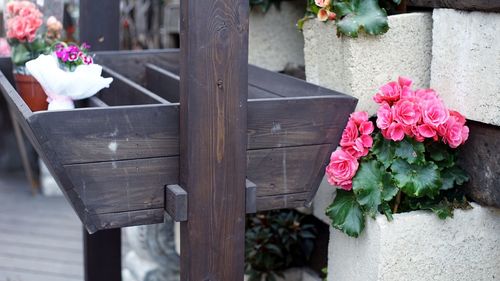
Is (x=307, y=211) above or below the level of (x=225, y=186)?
below

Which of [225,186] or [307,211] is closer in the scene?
[225,186]

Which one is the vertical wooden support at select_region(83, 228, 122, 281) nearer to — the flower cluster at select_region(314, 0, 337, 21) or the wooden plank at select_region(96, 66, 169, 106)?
the wooden plank at select_region(96, 66, 169, 106)

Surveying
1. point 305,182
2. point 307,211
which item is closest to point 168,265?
point 307,211

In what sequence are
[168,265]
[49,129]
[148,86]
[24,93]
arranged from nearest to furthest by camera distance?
[49,129] < [24,93] < [148,86] < [168,265]

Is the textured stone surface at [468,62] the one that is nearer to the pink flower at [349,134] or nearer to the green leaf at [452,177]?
the green leaf at [452,177]

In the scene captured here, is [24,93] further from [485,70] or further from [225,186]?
[485,70]

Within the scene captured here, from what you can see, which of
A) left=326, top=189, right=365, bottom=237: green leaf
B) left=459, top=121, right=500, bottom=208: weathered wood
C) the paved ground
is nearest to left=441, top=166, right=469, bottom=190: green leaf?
left=459, top=121, right=500, bottom=208: weathered wood

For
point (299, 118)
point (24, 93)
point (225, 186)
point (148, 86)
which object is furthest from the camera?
point (148, 86)

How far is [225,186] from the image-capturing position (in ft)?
5.56

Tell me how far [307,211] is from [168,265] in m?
1.05

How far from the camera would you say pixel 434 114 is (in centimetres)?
182

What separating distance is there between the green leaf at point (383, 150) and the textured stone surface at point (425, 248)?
0.14 metres

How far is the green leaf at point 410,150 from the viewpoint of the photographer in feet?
6.01

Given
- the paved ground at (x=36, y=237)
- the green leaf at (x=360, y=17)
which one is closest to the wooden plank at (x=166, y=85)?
the green leaf at (x=360, y=17)
